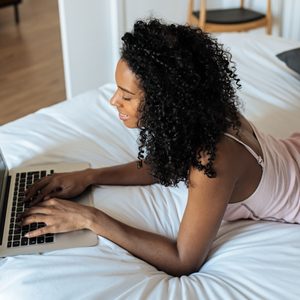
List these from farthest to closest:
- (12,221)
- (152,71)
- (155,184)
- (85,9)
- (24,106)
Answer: (24,106) < (85,9) < (155,184) < (12,221) < (152,71)

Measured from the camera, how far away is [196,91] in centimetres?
98

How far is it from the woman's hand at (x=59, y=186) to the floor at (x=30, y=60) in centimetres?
163

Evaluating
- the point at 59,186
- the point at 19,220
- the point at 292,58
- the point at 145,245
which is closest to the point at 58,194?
the point at 59,186

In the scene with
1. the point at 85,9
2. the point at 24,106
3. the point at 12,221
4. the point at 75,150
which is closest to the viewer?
the point at 12,221

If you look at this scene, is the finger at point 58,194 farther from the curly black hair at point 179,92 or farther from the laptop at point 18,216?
the curly black hair at point 179,92

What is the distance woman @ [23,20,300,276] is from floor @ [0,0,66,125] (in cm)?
188

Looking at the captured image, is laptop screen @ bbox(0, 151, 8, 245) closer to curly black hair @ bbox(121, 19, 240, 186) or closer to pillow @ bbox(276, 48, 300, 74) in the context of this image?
curly black hair @ bbox(121, 19, 240, 186)

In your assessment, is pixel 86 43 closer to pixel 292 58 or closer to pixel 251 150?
Result: pixel 292 58

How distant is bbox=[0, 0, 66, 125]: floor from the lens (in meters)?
3.02

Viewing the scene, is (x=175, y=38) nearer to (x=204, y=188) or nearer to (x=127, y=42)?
(x=127, y=42)

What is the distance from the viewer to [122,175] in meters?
1.34

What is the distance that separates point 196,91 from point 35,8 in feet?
12.3

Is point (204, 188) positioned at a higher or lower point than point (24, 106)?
higher

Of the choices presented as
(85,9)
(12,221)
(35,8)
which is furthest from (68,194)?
(35,8)
